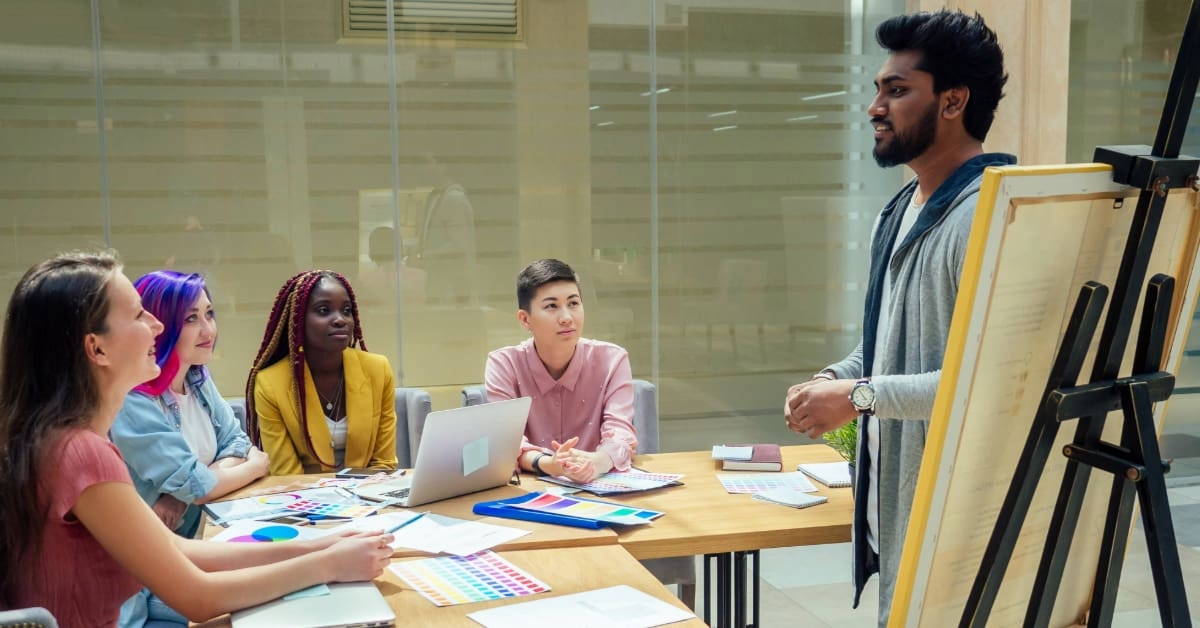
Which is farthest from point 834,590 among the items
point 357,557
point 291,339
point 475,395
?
point 357,557

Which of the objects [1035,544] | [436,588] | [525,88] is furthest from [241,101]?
[1035,544]

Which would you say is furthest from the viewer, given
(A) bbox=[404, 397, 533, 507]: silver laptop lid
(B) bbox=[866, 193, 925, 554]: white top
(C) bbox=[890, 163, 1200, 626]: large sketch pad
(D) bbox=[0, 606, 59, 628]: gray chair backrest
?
(A) bbox=[404, 397, 533, 507]: silver laptop lid

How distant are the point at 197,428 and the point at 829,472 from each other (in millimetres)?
1811

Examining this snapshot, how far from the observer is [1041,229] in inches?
56.3

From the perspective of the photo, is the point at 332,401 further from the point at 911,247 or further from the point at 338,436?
the point at 911,247

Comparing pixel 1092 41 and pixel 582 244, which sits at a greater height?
pixel 1092 41

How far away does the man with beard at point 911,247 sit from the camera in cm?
217

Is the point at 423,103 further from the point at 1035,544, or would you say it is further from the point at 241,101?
the point at 1035,544

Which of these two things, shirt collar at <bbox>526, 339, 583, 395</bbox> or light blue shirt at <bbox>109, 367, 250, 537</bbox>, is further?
shirt collar at <bbox>526, 339, 583, 395</bbox>

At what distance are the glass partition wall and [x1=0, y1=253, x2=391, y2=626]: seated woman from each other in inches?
146

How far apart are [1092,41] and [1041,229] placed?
5.58 metres

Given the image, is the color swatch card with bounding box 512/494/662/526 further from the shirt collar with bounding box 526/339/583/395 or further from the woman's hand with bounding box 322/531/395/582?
the shirt collar with bounding box 526/339/583/395

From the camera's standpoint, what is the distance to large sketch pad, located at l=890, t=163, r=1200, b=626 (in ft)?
4.56

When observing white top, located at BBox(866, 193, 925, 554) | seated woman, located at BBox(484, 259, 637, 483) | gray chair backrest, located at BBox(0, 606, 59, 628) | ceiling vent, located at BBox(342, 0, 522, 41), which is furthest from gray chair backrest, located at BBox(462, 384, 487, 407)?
ceiling vent, located at BBox(342, 0, 522, 41)
